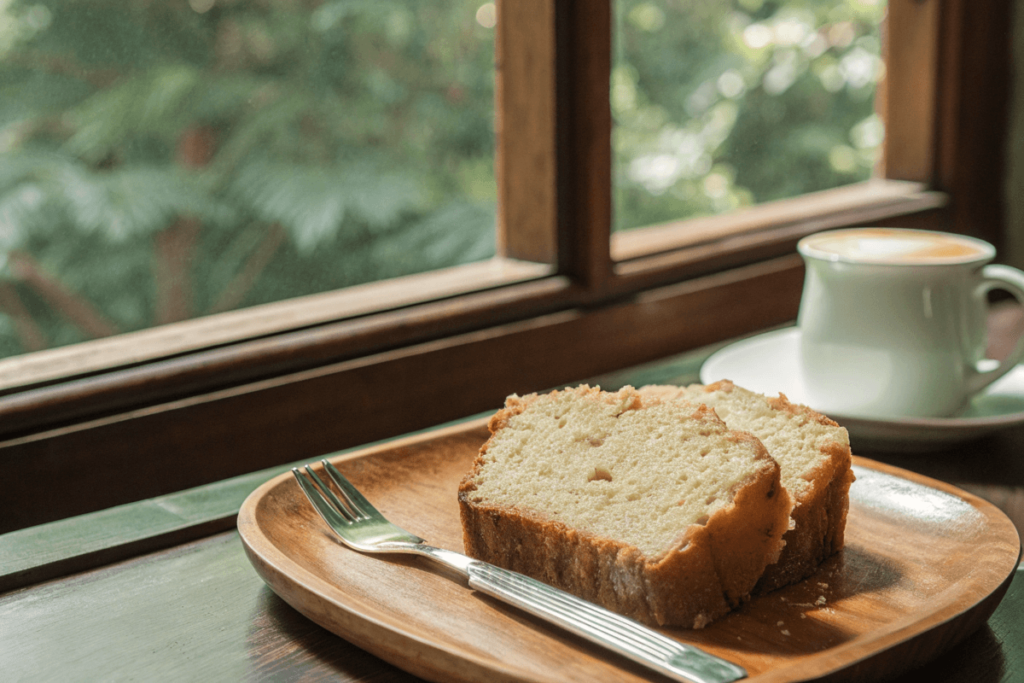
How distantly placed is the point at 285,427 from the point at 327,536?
0.33 metres

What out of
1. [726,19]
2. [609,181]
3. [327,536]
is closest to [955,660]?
[327,536]

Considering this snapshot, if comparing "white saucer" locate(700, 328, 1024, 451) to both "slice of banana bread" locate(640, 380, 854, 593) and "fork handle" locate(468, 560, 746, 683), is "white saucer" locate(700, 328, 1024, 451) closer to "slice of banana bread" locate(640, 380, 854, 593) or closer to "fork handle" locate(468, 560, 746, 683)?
"slice of banana bread" locate(640, 380, 854, 593)

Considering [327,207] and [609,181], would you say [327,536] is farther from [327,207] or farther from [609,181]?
[327,207]

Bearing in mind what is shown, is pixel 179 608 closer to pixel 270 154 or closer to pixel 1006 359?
pixel 1006 359

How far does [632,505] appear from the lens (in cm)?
58

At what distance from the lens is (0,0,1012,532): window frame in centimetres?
86

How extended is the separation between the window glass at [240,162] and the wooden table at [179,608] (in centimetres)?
70

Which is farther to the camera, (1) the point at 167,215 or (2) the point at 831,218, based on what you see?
(1) the point at 167,215

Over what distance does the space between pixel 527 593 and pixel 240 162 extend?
1.67 meters

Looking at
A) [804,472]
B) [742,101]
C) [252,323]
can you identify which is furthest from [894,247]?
[742,101]

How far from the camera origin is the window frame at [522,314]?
0.86 metres

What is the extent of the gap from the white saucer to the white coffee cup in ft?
0.06

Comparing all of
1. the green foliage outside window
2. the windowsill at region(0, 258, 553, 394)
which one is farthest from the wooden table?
the green foliage outside window

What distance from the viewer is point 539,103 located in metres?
1.15
